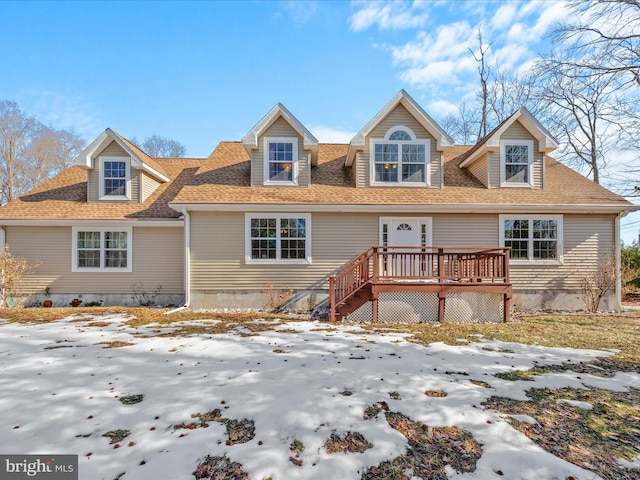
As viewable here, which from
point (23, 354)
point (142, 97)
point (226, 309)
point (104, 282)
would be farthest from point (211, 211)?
point (142, 97)

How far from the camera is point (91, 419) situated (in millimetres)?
3311

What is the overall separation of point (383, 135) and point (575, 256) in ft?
26.8

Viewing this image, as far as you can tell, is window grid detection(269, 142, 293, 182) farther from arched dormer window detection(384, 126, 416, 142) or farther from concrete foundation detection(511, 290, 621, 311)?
concrete foundation detection(511, 290, 621, 311)

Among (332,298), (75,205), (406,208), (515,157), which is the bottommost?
(332,298)

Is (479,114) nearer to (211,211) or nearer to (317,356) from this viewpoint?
(211,211)

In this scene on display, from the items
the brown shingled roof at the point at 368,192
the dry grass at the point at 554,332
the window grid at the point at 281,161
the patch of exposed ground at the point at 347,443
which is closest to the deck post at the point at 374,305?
the dry grass at the point at 554,332

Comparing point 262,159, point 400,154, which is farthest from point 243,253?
point 400,154

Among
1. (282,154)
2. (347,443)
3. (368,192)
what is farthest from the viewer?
(282,154)

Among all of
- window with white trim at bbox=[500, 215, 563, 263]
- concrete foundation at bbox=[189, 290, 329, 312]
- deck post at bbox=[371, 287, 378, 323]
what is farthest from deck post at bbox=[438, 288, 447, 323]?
window with white trim at bbox=[500, 215, 563, 263]

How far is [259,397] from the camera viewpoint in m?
3.81

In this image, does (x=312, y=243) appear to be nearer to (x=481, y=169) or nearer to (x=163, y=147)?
(x=481, y=169)

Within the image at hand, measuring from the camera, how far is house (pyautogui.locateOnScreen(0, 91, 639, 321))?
1049 centimetres

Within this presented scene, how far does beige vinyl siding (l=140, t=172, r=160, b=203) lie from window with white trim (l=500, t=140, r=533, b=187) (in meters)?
13.8

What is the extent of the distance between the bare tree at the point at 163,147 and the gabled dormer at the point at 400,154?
3301 centimetres
